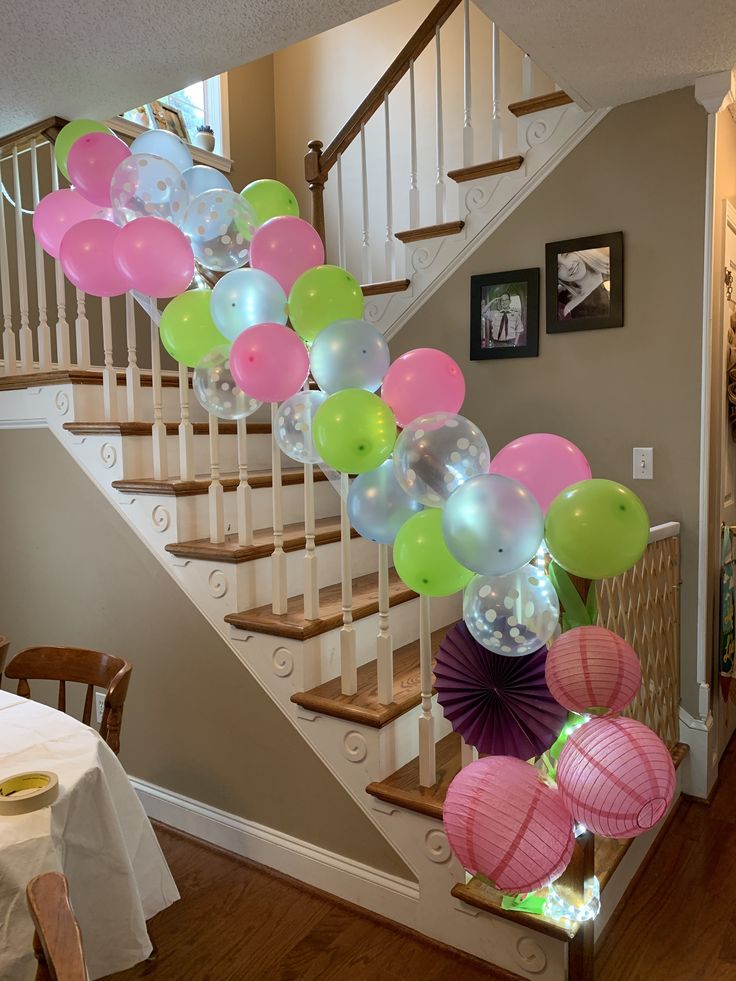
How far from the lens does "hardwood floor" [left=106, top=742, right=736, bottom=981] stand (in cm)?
181

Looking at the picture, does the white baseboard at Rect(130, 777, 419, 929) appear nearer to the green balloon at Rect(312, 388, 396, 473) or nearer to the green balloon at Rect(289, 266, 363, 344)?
the green balloon at Rect(312, 388, 396, 473)

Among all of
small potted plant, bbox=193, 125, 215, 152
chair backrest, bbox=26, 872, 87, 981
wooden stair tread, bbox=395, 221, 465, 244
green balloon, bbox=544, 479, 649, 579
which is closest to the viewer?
chair backrest, bbox=26, 872, 87, 981

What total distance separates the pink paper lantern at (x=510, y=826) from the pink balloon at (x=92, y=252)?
61.8 inches

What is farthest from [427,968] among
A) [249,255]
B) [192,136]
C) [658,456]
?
[192,136]

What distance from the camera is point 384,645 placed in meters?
1.96

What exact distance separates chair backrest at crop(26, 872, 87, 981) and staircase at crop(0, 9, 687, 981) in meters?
1.12

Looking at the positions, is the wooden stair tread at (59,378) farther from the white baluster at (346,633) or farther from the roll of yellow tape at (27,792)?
the roll of yellow tape at (27,792)

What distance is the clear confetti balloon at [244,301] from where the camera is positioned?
6.06 ft

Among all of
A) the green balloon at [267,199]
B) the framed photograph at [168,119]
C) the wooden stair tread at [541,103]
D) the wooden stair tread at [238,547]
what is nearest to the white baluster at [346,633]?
the wooden stair tread at [238,547]

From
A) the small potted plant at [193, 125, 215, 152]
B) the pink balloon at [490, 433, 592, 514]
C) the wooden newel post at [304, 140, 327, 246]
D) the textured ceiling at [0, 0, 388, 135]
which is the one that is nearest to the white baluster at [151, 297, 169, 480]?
the textured ceiling at [0, 0, 388, 135]

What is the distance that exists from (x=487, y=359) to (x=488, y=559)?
1.68 m

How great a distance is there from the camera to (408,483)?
5.02 ft

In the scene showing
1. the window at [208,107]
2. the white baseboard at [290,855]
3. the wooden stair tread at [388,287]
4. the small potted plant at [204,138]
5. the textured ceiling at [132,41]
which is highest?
the window at [208,107]

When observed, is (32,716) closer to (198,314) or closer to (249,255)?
(198,314)
